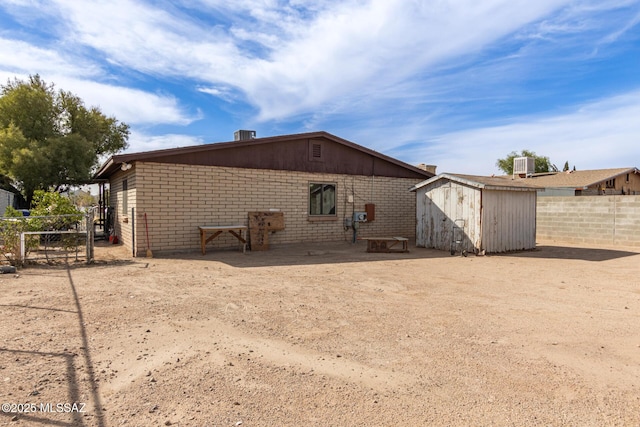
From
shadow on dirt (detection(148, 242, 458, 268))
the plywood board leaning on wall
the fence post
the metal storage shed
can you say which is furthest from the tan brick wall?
the metal storage shed

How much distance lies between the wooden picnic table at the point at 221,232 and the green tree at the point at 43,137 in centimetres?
1220

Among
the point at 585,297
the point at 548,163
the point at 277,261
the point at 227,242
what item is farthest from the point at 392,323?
the point at 548,163

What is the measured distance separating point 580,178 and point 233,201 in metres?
21.6

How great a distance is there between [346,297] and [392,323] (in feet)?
4.70

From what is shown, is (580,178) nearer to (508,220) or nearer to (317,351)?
(508,220)

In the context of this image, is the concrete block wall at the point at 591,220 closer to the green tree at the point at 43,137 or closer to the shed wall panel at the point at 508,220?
the shed wall panel at the point at 508,220

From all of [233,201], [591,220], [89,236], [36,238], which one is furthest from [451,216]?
[36,238]

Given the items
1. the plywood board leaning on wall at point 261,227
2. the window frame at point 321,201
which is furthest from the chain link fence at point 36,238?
the window frame at point 321,201

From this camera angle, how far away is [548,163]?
44719mm

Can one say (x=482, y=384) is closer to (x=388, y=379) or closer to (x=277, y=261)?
(x=388, y=379)

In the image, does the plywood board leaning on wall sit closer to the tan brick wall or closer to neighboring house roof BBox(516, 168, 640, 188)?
the tan brick wall

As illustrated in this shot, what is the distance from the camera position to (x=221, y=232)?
38.5 feet

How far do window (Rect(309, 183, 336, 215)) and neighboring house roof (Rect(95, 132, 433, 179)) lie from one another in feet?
2.04

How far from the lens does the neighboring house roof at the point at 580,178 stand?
21688 millimetres
